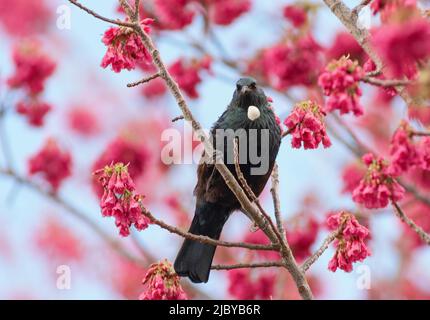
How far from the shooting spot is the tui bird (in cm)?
434

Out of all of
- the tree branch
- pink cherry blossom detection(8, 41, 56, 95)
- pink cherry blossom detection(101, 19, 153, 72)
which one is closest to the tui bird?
the tree branch

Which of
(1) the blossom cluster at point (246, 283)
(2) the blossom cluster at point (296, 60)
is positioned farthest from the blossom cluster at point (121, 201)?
(2) the blossom cluster at point (296, 60)

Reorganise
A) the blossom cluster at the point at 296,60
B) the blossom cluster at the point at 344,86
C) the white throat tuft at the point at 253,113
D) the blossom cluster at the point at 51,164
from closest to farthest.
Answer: the blossom cluster at the point at 344,86 < the white throat tuft at the point at 253,113 < the blossom cluster at the point at 296,60 < the blossom cluster at the point at 51,164

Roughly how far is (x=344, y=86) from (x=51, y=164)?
3775 mm

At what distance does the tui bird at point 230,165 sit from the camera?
434 centimetres

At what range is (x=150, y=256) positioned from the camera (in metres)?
5.13

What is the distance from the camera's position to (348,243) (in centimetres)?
312

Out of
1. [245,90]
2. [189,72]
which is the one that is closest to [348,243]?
[245,90]

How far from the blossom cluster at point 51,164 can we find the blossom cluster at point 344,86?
143 inches

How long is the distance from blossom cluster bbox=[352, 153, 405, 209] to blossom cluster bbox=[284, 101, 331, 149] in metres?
0.39

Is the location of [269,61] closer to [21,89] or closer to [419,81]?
[21,89]

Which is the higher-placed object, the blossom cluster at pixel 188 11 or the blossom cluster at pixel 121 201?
the blossom cluster at pixel 188 11

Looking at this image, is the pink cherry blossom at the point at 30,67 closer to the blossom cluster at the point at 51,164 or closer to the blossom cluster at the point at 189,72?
the blossom cluster at the point at 51,164

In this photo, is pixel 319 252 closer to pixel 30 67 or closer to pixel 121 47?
pixel 121 47
